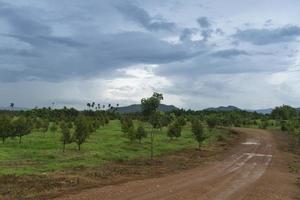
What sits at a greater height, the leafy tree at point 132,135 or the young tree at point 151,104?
the young tree at point 151,104

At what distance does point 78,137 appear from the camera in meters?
43.9

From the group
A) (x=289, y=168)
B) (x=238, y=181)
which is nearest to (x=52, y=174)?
(x=238, y=181)

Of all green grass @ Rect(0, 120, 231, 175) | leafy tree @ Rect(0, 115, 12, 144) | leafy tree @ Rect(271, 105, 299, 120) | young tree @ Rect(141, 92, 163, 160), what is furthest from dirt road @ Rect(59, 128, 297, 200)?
leafy tree @ Rect(271, 105, 299, 120)

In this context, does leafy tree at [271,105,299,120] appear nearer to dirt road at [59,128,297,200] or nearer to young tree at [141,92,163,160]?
young tree at [141,92,163,160]

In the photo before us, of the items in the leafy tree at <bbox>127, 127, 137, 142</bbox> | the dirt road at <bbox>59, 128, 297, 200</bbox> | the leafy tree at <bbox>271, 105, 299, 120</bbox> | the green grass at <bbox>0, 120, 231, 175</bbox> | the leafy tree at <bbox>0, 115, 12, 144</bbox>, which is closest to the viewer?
the dirt road at <bbox>59, 128, 297, 200</bbox>

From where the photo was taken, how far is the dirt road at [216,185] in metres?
20.8

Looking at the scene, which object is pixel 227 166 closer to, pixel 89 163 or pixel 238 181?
pixel 238 181

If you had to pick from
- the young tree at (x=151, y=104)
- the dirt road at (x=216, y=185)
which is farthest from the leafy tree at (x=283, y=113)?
the dirt road at (x=216, y=185)

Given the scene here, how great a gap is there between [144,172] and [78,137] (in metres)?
15.2

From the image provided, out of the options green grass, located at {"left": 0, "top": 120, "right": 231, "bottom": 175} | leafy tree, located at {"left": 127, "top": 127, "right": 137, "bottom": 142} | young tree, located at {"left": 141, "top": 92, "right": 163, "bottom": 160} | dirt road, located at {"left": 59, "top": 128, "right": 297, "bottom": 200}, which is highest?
young tree, located at {"left": 141, "top": 92, "right": 163, "bottom": 160}

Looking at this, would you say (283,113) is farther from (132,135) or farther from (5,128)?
(5,128)

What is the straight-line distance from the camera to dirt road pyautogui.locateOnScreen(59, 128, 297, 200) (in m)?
20.8

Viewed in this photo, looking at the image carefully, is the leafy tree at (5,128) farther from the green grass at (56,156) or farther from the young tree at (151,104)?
the young tree at (151,104)

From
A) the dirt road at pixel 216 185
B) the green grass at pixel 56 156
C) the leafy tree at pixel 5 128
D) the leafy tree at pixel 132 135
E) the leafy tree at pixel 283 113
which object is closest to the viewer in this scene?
the dirt road at pixel 216 185
